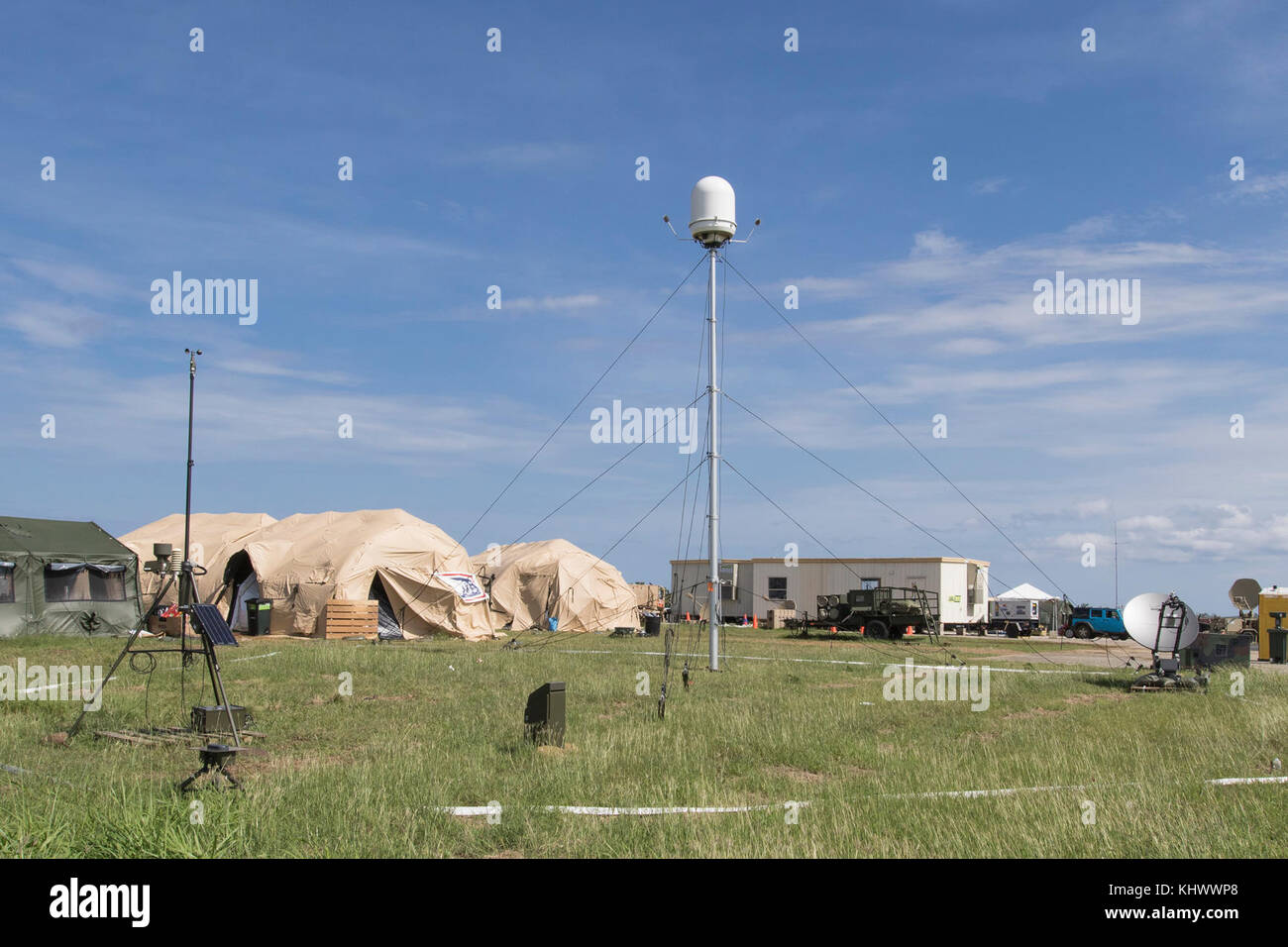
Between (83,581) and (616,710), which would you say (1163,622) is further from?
(83,581)

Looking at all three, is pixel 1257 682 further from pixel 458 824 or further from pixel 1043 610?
pixel 1043 610

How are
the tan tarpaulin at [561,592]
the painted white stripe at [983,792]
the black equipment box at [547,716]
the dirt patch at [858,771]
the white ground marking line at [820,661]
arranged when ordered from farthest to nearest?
the tan tarpaulin at [561,592], the white ground marking line at [820,661], the black equipment box at [547,716], the dirt patch at [858,771], the painted white stripe at [983,792]

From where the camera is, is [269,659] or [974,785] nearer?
[974,785]

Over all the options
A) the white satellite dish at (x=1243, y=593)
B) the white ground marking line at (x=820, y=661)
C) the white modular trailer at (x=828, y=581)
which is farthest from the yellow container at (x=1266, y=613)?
the white modular trailer at (x=828, y=581)

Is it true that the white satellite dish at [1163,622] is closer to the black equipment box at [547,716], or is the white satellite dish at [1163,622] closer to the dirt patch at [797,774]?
the dirt patch at [797,774]

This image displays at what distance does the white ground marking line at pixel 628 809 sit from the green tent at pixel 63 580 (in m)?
22.9

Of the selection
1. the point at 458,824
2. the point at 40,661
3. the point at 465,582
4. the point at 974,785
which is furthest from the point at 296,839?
the point at 465,582

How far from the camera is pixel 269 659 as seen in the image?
66.1 ft

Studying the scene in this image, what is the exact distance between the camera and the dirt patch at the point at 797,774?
35.2 feet

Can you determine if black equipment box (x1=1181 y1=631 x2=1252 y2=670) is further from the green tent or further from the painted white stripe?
the green tent

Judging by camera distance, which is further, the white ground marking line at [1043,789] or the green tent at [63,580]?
the green tent at [63,580]

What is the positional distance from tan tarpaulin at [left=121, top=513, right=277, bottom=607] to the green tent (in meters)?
3.83
